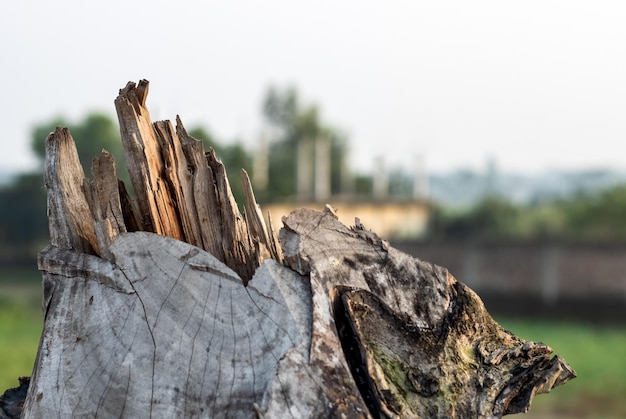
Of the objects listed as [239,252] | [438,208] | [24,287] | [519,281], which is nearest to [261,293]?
[239,252]

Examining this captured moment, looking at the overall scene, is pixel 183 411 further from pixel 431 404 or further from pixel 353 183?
pixel 353 183

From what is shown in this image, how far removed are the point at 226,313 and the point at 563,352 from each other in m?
16.4

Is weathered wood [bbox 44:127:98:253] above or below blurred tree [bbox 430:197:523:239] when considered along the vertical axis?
above

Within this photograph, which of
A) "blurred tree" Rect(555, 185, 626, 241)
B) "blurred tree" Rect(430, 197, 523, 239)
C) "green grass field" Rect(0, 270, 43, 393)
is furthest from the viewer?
"blurred tree" Rect(430, 197, 523, 239)

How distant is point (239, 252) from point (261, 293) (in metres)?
0.23

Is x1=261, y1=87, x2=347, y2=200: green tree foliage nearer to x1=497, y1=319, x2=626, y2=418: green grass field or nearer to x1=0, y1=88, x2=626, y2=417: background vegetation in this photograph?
x1=0, y1=88, x2=626, y2=417: background vegetation

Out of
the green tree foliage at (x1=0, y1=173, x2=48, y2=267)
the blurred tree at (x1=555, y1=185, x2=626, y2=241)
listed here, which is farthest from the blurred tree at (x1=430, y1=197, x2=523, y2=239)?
the green tree foliage at (x1=0, y1=173, x2=48, y2=267)

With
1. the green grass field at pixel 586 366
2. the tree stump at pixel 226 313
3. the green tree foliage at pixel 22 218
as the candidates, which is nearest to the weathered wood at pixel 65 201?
the tree stump at pixel 226 313

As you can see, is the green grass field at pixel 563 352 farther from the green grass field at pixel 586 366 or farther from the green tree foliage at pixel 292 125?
the green tree foliage at pixel 292 125

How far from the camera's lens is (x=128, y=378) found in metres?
1.83

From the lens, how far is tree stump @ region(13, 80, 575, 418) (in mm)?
1812

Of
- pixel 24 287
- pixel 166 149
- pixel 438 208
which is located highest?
pixel 166 149

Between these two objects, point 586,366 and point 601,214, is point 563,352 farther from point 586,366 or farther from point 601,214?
point 601,214

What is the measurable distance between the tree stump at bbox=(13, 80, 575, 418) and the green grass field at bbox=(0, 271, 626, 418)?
1014 cm
